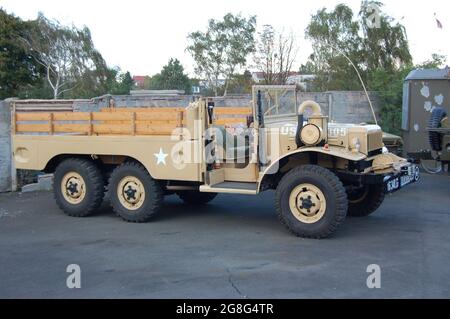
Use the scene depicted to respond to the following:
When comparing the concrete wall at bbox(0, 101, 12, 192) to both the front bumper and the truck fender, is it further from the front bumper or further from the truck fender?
the front bumper

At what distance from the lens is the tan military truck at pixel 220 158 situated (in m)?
7.08

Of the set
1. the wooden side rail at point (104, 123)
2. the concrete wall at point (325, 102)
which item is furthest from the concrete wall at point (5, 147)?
the concrete wall at point (325, 102)

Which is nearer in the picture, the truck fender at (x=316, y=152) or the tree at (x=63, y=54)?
the truck fender at (x=316, y=152)

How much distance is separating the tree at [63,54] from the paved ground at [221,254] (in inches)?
1165

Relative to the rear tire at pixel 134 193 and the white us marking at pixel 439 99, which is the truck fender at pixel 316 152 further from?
the white us marking at pixel 439 99

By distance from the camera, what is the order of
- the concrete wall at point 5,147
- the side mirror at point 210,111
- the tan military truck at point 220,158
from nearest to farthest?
the tan military truck at point 220,158 → the side mirror at point 210,111 → the concrete wall at point 5,147

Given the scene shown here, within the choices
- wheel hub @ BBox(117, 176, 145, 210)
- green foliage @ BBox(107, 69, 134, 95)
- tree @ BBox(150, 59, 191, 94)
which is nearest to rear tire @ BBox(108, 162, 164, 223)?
wheel hub @ BBox(117, 176, 145, 210)

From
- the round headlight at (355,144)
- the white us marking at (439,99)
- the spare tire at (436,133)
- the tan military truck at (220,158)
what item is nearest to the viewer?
the tan military truck at (220,158)

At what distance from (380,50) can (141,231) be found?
1780 centimetres

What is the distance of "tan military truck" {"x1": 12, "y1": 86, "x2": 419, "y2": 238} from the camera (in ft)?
23.2

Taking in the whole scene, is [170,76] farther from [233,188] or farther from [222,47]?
[233,188]

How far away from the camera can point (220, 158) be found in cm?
791

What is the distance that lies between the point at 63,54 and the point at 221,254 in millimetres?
35451
